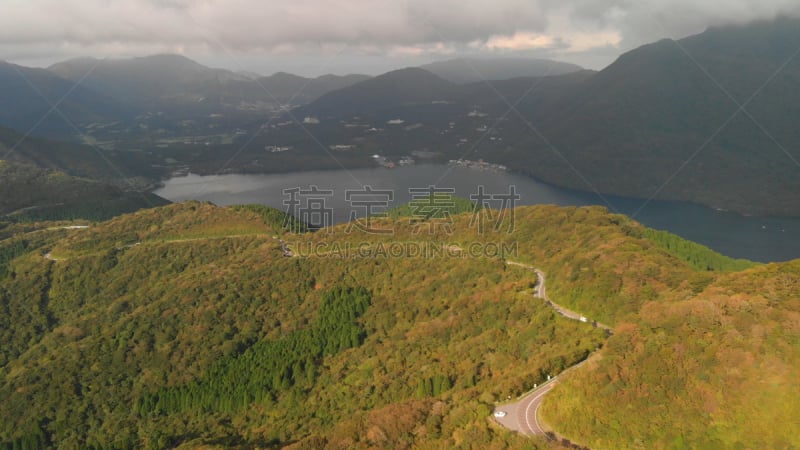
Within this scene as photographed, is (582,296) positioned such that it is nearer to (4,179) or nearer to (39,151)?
(4,179)

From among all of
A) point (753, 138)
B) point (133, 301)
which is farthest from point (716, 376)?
point (753, 138)

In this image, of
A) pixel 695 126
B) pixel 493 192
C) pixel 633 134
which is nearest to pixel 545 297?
pixel 493 192

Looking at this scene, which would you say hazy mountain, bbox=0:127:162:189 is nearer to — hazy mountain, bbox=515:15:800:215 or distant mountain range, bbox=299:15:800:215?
distant mountain range, bbox=299:15:800:215

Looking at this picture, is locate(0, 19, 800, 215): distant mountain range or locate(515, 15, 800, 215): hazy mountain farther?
locate(0, 19, 800, 215): distant mountain range

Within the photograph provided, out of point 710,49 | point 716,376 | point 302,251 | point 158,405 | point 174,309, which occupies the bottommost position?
point 158,405

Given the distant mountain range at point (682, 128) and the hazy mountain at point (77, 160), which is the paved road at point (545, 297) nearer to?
the distant mountain range at point (682, 128)

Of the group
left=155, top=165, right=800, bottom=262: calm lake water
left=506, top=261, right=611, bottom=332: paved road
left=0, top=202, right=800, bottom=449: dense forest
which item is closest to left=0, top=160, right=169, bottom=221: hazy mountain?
left=0, top=202, right=800, bottom=449: dense forest

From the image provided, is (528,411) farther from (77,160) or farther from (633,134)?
(77,160)
